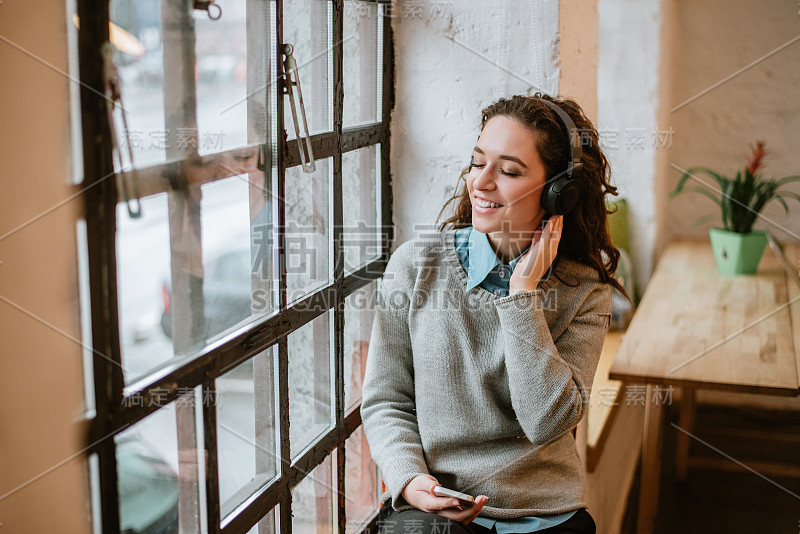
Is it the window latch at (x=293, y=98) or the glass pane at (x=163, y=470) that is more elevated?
the window latch at (x=293, y=98)

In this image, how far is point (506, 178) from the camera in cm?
131

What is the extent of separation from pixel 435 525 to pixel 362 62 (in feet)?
2.98

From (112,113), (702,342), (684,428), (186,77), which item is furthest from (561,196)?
(684,428)

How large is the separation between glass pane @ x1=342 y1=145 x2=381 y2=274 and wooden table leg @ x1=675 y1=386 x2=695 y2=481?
1637 millimetres

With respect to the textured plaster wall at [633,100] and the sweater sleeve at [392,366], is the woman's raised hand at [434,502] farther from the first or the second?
the textured plaster wall at [633,100]

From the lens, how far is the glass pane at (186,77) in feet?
2.83

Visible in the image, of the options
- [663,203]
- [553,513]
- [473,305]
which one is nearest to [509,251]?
[473,305]

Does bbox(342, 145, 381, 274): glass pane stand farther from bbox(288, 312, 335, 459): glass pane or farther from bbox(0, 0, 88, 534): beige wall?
bbox(0, 0, 88, 534): beige wall

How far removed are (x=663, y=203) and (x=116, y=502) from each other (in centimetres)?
328

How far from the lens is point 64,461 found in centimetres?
83

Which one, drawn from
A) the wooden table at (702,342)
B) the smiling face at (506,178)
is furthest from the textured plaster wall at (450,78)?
the wooden table at (702,342)

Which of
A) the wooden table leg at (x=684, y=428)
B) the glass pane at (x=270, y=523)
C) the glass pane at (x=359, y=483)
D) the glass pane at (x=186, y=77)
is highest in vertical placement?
the glass pane at (x=186, y=77)

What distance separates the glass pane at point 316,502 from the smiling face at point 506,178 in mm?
573

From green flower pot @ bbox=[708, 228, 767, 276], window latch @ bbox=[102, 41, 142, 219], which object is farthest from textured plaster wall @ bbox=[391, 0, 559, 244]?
green flower pot @ bbox=[708, 228, 767, 276]
